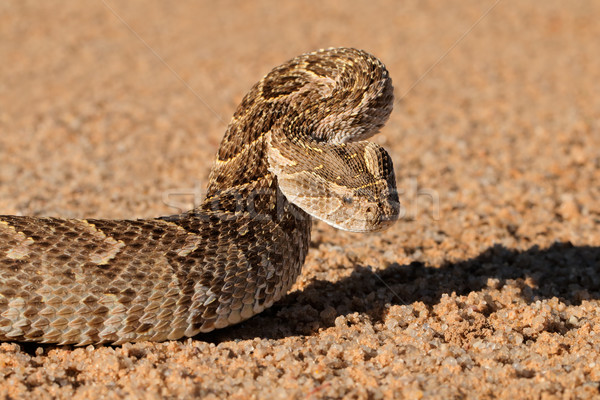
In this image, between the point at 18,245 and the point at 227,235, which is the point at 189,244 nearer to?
the point at 227,235

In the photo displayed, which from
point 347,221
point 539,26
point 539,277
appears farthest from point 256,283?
point 539,26

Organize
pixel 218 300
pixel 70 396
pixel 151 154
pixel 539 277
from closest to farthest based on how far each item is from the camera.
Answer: pixel 70 396 → pixel 218 300 → pixel 539 277 → pixel 151 154

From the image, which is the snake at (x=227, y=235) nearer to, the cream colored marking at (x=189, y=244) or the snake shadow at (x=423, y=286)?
the cream colored marking at (x=189, y=244)

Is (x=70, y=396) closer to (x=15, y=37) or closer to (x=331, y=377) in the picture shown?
Answer: (x=331, y=377)

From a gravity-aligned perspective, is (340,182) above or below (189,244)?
above

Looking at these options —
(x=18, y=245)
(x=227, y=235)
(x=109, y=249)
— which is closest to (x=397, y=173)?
(x=227, y=235)

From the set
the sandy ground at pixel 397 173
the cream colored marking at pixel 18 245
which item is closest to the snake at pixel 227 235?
the cream colored marking at pixel 18 245
